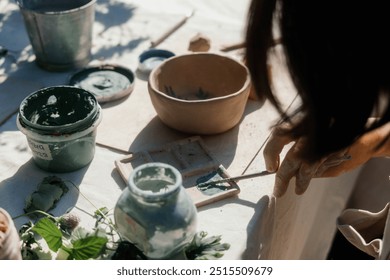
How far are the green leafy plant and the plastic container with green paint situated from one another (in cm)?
19

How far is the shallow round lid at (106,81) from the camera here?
236 cm

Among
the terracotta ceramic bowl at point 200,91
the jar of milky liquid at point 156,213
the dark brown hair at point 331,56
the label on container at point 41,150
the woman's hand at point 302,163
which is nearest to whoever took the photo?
the dark brown hair at point 331,56

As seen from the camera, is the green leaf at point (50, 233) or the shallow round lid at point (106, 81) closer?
the green leaf at point (50, 233)

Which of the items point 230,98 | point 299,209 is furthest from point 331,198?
point 230,98

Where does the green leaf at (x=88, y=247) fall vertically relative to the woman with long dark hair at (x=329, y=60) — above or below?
below

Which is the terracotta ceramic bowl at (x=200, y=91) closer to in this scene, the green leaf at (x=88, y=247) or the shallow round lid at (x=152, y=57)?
the shallow round lid at (x=152, y=57)

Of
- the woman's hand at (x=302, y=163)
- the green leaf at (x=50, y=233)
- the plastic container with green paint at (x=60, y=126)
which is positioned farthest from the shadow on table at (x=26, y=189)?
the woman's hand at (x=302, y=163)

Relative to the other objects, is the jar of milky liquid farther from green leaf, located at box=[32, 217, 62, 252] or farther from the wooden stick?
the wooden stick

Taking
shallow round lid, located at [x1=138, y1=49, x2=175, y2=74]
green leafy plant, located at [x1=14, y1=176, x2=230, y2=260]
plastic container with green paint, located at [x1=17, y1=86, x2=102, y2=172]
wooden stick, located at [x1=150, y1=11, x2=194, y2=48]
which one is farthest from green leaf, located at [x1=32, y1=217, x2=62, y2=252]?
wooden stick, located at [x1=150, y1=11, x2=194, y2=48]

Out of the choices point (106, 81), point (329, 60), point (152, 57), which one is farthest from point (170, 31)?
point (329, 60)

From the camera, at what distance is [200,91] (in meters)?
2.32

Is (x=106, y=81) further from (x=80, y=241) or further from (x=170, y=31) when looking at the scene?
(x=80, y=241)

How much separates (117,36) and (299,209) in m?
1.37

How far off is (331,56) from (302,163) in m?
0.62
